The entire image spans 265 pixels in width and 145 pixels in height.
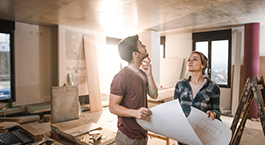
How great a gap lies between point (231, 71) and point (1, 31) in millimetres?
6795

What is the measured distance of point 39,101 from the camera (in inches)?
203

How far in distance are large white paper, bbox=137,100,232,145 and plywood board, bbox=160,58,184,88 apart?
5471 millimetres

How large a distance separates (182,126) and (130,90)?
396 millimetres

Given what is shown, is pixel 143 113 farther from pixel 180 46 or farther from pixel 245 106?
pixel 180 46

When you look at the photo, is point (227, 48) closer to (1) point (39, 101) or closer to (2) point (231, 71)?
(2) point (231, 71)

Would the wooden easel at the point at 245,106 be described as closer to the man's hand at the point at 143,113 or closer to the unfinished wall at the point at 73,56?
the man's hand at the point at 143,113

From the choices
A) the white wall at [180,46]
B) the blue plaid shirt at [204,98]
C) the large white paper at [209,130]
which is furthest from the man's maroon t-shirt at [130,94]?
the white wall at [180,46]

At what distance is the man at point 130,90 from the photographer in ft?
3.69

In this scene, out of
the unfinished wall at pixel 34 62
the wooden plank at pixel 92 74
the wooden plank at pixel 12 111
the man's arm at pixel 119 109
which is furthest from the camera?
the wooden plank at pixel 92 74

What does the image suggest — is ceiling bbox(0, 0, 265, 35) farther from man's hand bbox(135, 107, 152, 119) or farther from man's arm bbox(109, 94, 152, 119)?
man's hand bbox(135, 107, 152, 119)

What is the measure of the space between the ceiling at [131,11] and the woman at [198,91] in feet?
6.17

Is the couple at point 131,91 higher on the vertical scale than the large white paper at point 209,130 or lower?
higher

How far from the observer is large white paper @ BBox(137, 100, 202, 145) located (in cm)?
96

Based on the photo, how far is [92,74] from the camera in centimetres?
572
